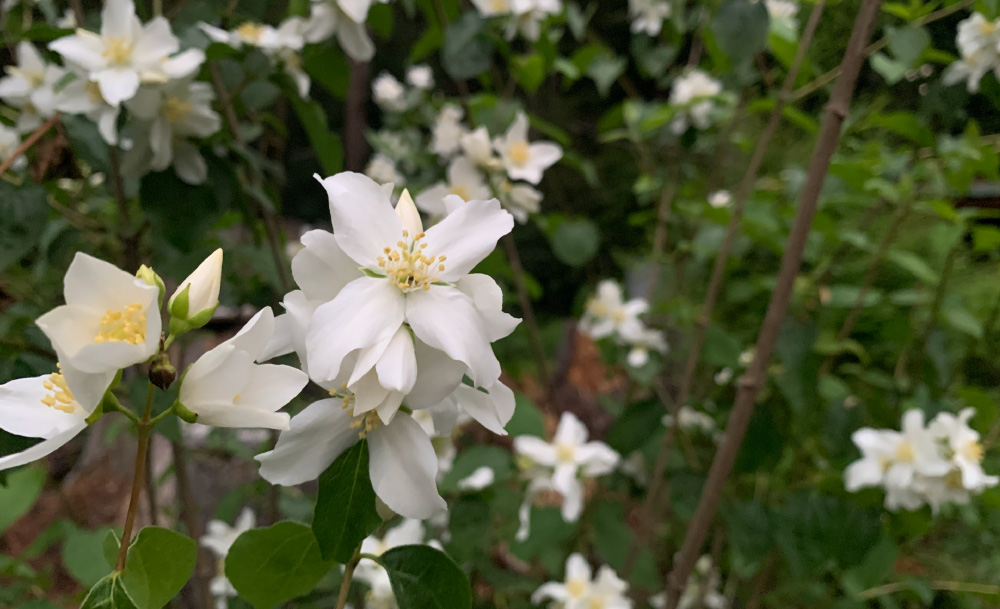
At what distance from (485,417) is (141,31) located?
52cm

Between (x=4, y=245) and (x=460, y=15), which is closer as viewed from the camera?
(x=4, y=245)

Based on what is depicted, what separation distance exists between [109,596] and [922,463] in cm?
86

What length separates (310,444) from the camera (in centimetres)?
30

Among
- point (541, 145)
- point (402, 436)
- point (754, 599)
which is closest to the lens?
point (402, 436)

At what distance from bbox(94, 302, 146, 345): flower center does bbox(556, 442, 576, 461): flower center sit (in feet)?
2.37

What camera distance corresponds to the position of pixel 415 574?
12.7 inches

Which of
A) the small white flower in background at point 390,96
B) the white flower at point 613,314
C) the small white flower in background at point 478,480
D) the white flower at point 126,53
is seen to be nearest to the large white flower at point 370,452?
the white flower at point 126,53

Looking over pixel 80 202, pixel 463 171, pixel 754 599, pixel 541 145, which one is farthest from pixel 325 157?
pixel 754 599

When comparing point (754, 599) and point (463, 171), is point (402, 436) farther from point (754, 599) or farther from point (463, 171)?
point (754, 599)

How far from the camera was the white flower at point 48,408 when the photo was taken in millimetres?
245

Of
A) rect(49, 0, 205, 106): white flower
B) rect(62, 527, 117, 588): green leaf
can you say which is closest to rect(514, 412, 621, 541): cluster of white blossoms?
rect(62, 527, 117, 588): green leaf

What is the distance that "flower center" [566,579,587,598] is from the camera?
0.88 meters

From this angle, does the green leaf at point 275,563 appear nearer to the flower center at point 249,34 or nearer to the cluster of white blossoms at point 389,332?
the cluster of white blossoms at point 389,332

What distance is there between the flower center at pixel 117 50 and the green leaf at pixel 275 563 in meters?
0.47
